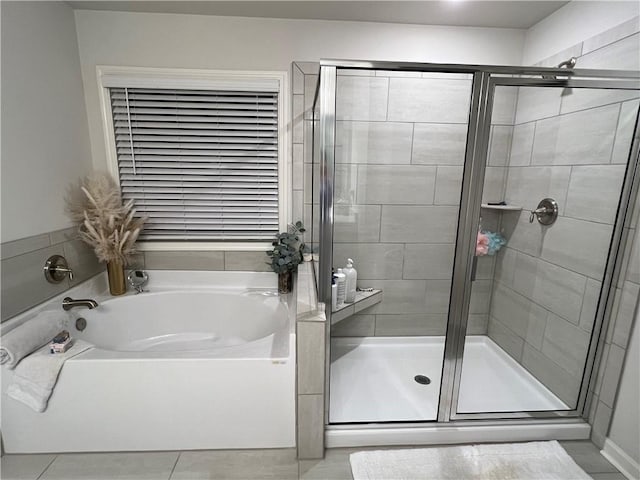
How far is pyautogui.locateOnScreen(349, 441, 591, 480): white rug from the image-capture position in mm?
1392

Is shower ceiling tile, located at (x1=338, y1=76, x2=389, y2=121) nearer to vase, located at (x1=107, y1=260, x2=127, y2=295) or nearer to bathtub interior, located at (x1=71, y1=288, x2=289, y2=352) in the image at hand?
bathtub interior, located at (x1=71, y1=288, x2=289, y2=352)

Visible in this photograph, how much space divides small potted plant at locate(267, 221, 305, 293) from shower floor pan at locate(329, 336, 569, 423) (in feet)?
2.13

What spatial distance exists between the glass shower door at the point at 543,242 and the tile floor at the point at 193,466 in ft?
1.50

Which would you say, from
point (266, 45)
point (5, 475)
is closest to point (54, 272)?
point (5, 475)

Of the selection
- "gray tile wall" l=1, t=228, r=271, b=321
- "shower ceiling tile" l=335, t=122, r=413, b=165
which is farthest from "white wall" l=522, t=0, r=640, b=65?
"gray tile wall" l=1, t=228, r=271, b=321

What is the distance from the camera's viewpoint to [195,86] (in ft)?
6.49

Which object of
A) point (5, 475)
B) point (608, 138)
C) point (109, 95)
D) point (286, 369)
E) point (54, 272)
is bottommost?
point (5, 475)

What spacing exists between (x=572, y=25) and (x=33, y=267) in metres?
3.23

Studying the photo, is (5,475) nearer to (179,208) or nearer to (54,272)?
(54,272)

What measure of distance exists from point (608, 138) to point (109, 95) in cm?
292

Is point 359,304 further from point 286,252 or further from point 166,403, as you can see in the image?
point 166,403

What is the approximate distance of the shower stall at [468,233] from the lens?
55.8 inches

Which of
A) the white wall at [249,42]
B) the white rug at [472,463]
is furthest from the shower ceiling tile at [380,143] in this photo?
the white rug at [472,463]

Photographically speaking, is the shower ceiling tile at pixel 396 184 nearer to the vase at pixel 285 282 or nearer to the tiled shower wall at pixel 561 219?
the tiled shower wall at pixel 561 219
